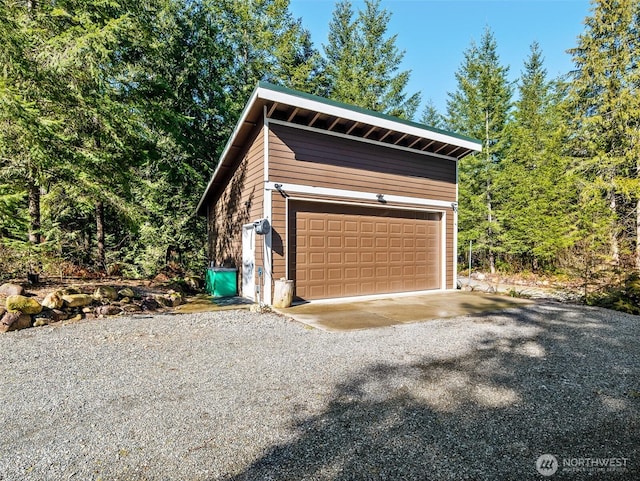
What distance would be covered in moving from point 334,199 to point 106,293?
5.04 metres

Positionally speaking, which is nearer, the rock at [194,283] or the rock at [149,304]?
the rock at [149,304]

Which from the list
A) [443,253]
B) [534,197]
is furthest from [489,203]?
[443,253]

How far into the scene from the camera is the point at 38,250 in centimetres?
598

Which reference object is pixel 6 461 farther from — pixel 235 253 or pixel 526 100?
pixel 526 100

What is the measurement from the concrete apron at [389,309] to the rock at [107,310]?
2.95 m

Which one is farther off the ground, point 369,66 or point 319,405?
point 369,66

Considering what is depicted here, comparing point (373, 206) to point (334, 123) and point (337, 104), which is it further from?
point (337, 104)

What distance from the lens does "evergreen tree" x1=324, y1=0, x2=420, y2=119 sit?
18.0m

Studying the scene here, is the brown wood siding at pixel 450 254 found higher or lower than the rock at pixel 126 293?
higher

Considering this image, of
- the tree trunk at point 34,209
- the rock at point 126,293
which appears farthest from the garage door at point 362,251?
the tree trunk at point 34,209

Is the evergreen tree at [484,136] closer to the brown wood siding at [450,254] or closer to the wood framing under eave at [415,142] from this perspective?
the brown wood siding at [450,254]

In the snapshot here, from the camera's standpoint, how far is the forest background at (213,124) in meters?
6.53

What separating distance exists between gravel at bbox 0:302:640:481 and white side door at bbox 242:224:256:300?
9.79 ft

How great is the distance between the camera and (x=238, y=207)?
28.9 feet
